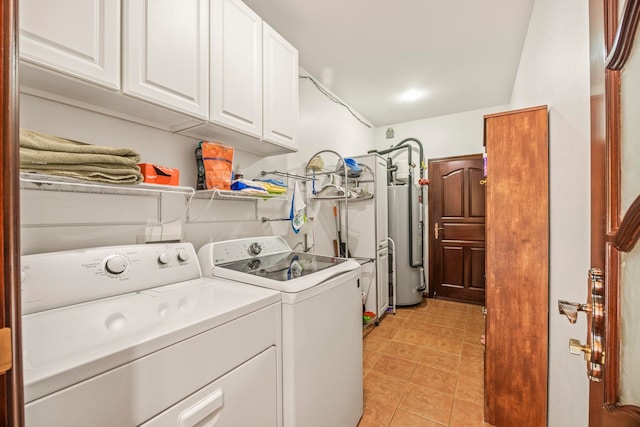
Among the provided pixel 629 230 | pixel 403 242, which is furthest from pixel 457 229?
pixel 629 230

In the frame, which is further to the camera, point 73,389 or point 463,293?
point 463,293

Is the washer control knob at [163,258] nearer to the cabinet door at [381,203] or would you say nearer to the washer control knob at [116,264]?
the washer control knob at [116,264]

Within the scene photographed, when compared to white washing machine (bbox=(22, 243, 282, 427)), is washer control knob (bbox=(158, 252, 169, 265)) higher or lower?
higher

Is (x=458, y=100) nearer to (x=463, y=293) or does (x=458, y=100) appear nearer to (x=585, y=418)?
(x=463, y=293)

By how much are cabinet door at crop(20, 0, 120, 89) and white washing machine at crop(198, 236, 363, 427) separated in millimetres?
875

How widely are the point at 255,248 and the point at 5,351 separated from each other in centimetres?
136

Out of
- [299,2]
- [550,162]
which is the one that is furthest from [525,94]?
[299,2]

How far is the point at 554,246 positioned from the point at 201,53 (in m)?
1.98

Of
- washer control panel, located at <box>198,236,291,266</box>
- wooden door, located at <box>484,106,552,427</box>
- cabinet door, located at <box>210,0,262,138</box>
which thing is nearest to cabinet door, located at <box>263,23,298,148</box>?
cabinet door, located at <box>210,0,262,138</box>

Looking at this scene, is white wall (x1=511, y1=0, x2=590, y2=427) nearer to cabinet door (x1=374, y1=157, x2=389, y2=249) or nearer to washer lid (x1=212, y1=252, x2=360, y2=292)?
washer lid (x1=212, y1=252, x2=360, y2=292)

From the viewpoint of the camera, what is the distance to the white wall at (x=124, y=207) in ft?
3.36

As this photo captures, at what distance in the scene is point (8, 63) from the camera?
A: 355mm

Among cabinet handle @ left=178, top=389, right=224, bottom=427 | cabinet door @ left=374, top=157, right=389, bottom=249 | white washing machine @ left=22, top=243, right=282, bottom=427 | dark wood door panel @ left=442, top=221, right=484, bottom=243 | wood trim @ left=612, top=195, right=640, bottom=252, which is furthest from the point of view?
dark wood door panel @ left=442, top=221, right=484, bottom=243

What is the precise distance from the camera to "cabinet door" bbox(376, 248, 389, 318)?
9.78ft
